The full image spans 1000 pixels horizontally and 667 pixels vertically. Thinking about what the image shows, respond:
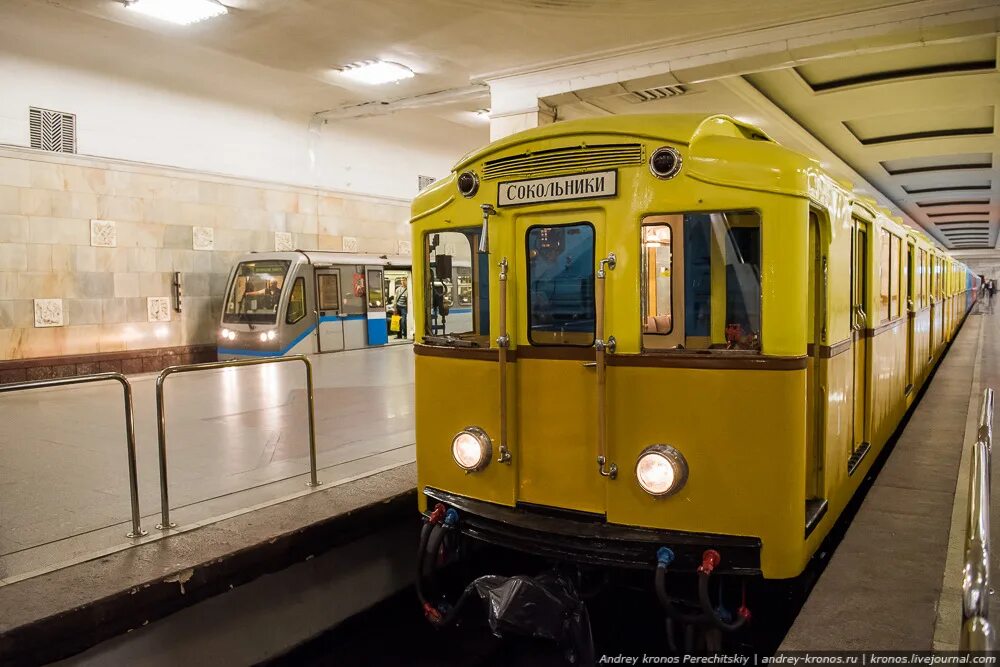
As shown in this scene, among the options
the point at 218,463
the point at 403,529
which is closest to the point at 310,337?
the point at 218,463

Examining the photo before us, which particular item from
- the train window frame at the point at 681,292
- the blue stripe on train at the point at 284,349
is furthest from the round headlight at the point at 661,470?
the blue stripe on train at the point at 284,349

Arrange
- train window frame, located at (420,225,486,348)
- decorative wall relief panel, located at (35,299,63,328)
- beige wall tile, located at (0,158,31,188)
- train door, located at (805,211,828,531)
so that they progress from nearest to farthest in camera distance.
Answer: train door, located at (805,211,828,531)
train window frame, located at (420,225,486,348)
beige wall tile, located at (0,158,31,188)
decorative wall relief panel, located at (35,299,63,328)

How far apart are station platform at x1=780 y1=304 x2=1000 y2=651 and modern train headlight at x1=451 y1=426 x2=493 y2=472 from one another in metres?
1.85

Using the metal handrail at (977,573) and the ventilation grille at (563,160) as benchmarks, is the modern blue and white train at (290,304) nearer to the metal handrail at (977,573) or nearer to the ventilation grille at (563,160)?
the ventilation grille at (563,160)

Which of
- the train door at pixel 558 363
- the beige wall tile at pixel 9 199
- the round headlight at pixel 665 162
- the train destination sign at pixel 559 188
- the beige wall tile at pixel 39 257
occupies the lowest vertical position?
the train door at pixel 558 363

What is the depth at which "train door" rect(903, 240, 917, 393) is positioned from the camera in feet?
28.3

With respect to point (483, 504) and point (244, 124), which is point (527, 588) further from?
point (244, 124)

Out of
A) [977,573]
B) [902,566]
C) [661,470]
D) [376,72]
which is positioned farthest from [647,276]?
[376,72]

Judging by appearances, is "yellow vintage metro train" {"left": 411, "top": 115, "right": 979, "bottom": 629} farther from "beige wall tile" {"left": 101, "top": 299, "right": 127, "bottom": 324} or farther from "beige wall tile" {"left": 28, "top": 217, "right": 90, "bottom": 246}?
"beige wall tile" {"left": 101, "top": 299, "right": 127, "bottom": 324}

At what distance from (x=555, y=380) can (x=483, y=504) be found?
908 mm

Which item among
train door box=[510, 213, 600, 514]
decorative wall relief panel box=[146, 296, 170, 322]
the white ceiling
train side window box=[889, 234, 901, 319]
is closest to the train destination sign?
train door box=[510, 213, 600, 514]

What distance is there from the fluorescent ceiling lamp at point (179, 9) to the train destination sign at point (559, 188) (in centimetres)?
706

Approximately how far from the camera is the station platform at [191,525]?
4.05 metres

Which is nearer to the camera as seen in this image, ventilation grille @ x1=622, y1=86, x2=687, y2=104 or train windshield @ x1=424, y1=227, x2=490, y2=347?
train windshield @ x1=424, y1=227, x2=490, y2=347
